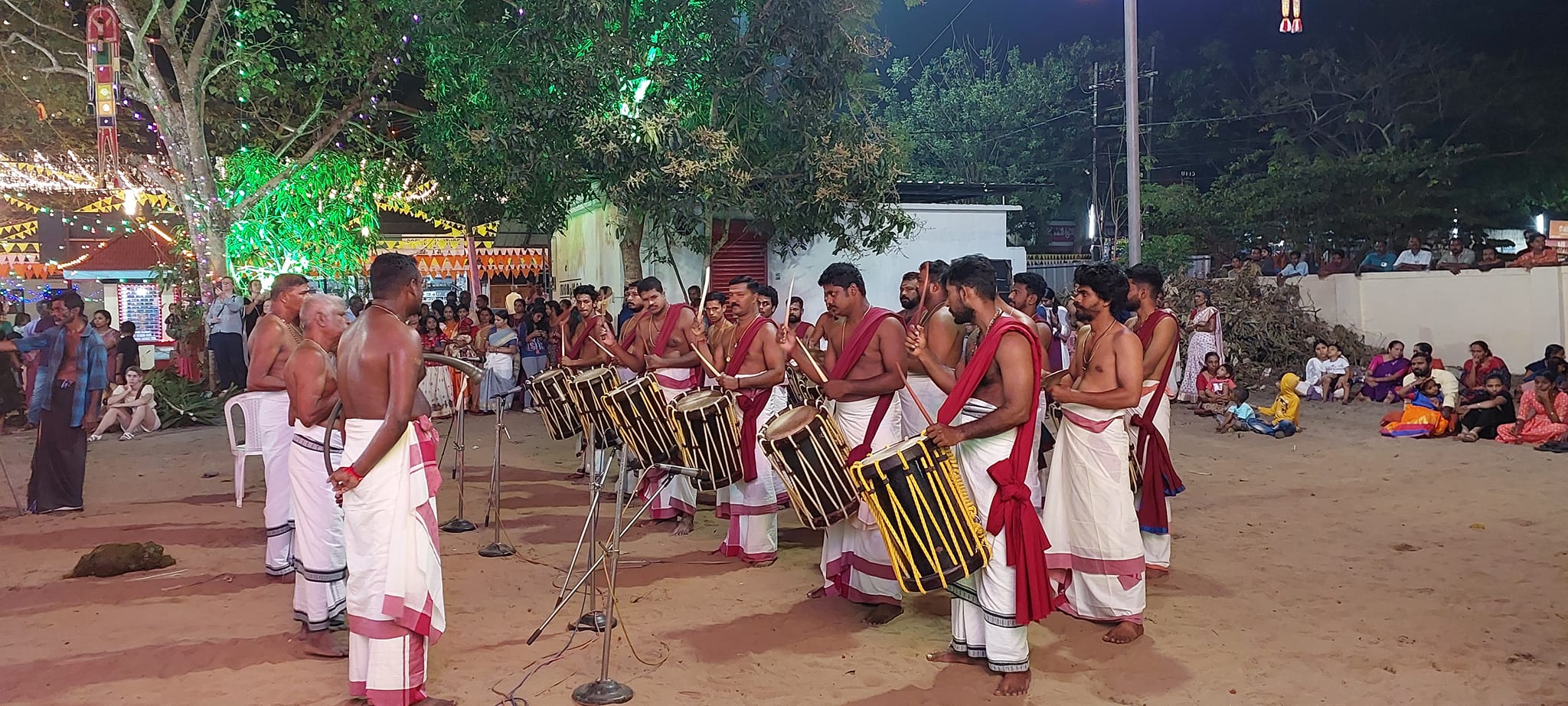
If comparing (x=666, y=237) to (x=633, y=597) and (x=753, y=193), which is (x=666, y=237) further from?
(x=633, y=597)

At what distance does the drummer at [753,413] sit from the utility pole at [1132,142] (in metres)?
9.72

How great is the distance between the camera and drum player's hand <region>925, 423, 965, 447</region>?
4.64 metres

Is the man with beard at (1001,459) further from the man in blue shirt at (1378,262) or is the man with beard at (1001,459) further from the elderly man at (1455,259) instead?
the man in blue shirt at (1378,262)

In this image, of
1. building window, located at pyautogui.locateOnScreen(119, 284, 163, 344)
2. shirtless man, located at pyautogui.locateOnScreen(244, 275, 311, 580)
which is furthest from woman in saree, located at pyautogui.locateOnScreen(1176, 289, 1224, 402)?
building window, located at pyautogui.locateOnScreen(119, 284, 163, 344)

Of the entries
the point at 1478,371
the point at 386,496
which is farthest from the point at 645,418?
the point at 1478,371

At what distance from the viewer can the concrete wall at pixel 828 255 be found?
18141mm

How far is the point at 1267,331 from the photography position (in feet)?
55.3

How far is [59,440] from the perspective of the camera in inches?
363

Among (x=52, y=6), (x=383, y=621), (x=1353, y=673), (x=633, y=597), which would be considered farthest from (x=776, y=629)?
(x=52, y=6)

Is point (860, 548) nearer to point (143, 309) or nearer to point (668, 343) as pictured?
point (668, 343)

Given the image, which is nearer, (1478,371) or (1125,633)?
(1125,633)

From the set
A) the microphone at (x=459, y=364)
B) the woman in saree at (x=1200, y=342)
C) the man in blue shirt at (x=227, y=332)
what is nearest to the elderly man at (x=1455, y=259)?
the woman in saree at (x=1200, y=342)

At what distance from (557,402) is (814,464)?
3.56m

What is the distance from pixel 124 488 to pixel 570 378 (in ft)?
17.9
